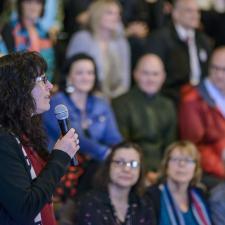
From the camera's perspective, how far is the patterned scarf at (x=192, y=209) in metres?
3.64

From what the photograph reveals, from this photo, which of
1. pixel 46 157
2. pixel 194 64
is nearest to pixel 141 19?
pixel 194 64

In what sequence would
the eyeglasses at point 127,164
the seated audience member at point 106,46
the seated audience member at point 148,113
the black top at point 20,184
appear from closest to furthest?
the black top at point 20,184
the eyeglasses at point 127,164
the seated audience member at point 148,113
the seated audience member at point 106,46

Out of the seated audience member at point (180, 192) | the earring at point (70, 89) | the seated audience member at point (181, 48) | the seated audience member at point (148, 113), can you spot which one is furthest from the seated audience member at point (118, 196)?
the seated audience member at point (181, 48)

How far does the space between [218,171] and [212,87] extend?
63 centimetres

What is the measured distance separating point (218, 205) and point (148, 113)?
1.11 m

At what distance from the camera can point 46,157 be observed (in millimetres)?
2502

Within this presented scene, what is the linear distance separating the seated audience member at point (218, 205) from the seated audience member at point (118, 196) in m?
0.41

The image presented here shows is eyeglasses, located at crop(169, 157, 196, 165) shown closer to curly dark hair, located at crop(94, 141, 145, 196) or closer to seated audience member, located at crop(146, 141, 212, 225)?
seated audience member, located at crop(146, 141, 212, 225)

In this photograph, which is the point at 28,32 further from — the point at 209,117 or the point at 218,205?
the point at 218,205

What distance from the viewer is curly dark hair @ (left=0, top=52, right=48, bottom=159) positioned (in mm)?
2270

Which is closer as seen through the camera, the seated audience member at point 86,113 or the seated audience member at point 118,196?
the seated audience member at point 118,196

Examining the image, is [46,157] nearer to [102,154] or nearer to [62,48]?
[102,154]

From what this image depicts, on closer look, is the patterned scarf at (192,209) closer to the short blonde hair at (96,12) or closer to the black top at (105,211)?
the black top at (105,211)

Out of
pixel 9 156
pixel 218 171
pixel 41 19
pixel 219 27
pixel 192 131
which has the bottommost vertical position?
pixel 218 171
